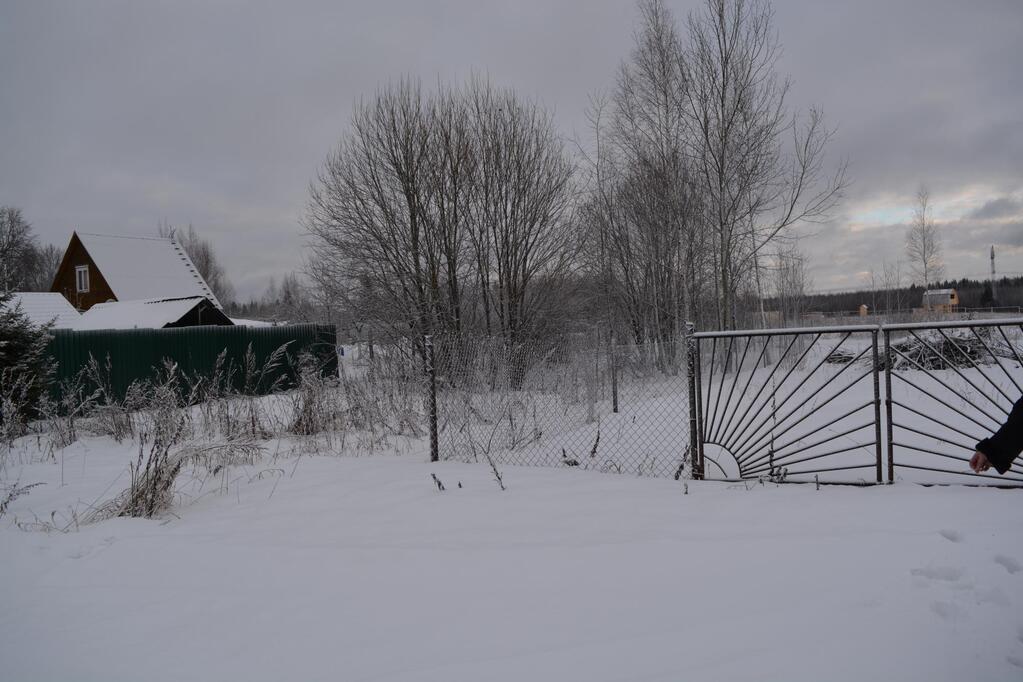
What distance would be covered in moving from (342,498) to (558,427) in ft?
11.8

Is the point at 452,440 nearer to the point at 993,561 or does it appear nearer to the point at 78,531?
the point at 78,531

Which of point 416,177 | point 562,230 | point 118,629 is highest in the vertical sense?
point 416,177

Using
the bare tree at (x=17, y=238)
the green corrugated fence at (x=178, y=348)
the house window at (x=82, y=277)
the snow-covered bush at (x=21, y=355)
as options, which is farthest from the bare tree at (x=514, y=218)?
the bare tree at (x=17, y=238)

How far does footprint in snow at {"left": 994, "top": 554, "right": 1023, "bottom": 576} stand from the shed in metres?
17.3

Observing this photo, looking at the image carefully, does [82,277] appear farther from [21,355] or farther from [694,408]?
[694,408]

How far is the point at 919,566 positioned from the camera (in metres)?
2.89

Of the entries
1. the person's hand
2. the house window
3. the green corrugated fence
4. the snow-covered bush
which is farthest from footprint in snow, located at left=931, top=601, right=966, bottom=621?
the house window

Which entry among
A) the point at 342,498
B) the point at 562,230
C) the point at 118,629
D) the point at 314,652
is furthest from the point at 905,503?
the point at 562,230

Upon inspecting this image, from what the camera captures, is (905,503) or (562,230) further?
(562,230)

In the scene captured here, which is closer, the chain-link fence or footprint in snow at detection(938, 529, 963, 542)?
footprint in snow at detection(938, 529, 963, 542)

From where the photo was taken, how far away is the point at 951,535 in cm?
318

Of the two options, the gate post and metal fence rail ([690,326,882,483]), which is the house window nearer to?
metal fence rail ([690,326,882,483])

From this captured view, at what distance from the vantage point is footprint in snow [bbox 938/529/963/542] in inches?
124

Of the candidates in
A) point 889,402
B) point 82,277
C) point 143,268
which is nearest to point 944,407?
point 889,402
